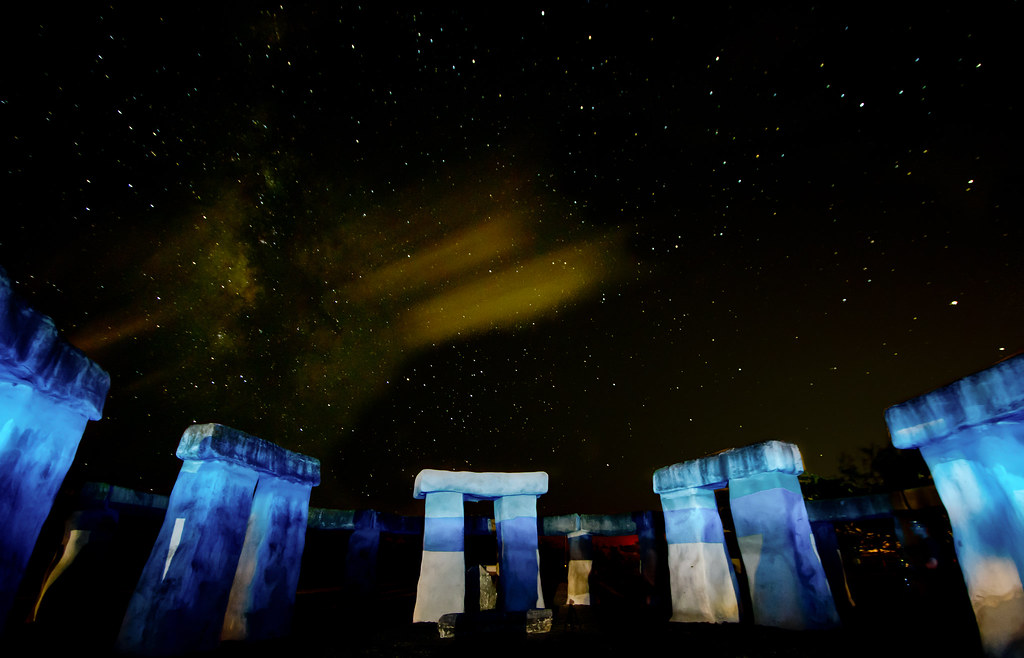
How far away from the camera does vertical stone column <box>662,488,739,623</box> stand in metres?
6.86

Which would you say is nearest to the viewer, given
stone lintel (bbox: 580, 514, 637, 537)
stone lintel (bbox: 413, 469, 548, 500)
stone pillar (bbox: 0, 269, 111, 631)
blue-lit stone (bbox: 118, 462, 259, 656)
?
stone pillar (bbox: 0, 269, 111, 631)

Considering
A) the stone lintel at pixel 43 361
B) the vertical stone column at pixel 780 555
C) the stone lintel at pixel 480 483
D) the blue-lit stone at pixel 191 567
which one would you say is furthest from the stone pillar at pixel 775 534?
the stone lintel at pixel 43 361

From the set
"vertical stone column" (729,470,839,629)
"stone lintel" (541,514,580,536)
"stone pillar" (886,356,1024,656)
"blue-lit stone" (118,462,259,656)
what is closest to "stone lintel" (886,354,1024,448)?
"stone pillar" (886,356,1024,656)

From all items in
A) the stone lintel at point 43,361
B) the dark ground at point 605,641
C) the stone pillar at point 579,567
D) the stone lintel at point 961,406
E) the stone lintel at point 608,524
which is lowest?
the dark ground at point 605,641

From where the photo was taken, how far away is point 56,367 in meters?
3.41

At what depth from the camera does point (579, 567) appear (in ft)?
34.0

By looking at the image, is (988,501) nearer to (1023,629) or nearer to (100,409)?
(1023,629)

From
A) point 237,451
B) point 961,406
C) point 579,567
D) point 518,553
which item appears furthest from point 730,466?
point 237,451

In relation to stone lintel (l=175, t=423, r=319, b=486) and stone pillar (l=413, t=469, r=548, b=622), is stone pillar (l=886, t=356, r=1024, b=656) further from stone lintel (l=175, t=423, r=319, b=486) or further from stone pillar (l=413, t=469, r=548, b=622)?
stone lintel (l=175, t=423, r=319, b=486)

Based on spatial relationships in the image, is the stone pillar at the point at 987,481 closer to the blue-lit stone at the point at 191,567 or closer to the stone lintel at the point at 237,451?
the stone lintel at the point at 237,451

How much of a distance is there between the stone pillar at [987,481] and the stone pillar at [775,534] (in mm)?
2285

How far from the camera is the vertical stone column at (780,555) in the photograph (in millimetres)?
5672

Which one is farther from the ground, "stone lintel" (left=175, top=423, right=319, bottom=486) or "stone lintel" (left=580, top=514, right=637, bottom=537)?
"stone lintel" (left=175, top=423, right=319, bottom=486)

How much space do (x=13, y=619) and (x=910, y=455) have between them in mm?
27490
